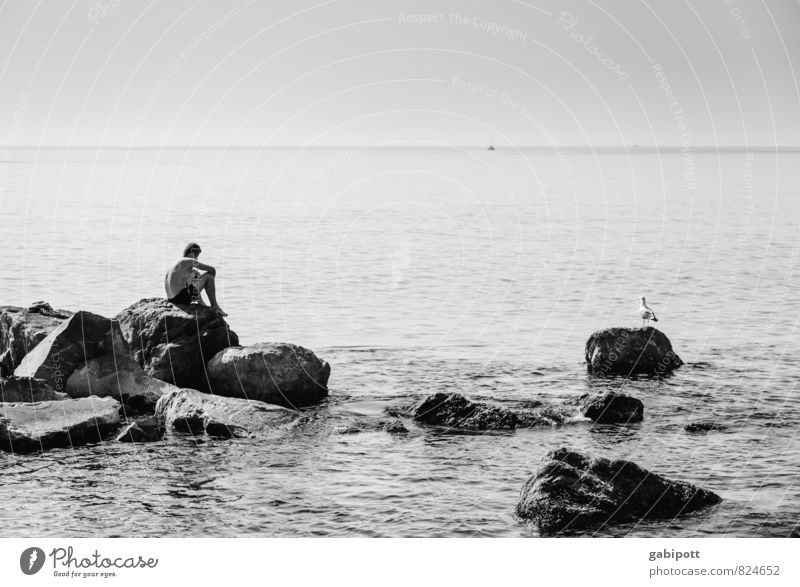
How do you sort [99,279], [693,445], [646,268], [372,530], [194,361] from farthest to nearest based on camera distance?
[646,268] → [99,279] → [194,361] → [693,445] → [372,530]

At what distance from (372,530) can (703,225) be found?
53.8 m

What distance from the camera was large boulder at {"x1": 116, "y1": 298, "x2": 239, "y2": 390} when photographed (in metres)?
23.7

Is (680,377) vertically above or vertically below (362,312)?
below

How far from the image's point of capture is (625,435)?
2102cm

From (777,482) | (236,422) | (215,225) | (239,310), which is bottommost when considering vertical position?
(777,482)

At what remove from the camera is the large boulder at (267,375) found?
75.8ft

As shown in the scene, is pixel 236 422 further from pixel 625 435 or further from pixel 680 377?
pixel 680 377

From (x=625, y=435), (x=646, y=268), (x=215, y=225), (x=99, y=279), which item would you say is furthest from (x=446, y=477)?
(x=215, y=225)

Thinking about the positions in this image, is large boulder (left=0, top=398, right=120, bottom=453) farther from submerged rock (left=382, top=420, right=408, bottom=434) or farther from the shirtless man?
submerged rock (left=382, top=420, right=408, bottom=434)

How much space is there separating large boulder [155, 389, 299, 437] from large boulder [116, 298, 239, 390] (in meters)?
2.08

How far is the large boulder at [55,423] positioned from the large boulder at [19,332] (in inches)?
170

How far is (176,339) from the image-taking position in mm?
24016

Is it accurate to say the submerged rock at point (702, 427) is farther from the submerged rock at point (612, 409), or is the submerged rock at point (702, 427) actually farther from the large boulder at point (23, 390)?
the large boulder at point (23, 390)

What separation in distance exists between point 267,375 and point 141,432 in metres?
3.58
